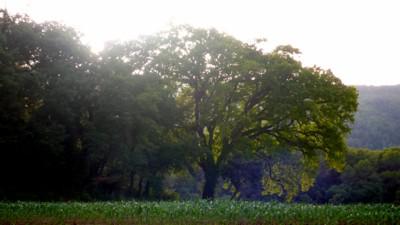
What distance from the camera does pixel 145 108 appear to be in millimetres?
39406

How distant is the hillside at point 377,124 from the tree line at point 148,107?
247 feet

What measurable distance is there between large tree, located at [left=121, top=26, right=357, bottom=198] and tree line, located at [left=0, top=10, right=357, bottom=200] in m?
0.09

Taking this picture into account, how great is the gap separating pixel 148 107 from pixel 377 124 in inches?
4267

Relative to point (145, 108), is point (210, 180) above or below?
below

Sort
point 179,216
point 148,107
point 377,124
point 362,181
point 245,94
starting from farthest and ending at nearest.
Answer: point 377,124 → point 362,181 → point 245,94 → point 148,107 → point 179,216

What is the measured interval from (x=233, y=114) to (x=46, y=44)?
1654 centimetres

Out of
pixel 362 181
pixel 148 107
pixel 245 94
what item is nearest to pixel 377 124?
pixel 362 181

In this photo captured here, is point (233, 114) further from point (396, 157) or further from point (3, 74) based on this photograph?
point (396, 157)

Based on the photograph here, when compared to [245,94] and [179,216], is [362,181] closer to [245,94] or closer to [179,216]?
[245,94]

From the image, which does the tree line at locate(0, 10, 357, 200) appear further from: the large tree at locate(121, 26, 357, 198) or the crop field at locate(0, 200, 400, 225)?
the crop field at locate(0, 200, 400, 225)

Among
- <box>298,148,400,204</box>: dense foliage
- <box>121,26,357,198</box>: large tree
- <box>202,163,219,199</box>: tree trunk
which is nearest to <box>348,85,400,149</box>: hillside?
<box>298,148,400,204</box>: dense foliage

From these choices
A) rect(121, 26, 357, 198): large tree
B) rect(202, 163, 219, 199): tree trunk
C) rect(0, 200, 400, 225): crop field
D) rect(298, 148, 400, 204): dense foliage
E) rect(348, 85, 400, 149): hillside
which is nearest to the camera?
rect(0, 200, 400, 225): crop field

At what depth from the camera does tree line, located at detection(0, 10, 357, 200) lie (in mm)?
37875

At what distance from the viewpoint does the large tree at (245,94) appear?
40.9 metres
